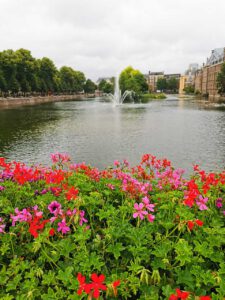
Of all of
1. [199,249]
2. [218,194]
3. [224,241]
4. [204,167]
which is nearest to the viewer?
[199,249]

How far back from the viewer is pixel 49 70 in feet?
323

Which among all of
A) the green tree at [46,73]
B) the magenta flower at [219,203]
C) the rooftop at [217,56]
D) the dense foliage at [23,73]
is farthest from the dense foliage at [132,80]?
the magenta flower at [219,203]

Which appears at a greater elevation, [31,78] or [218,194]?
[31,78]

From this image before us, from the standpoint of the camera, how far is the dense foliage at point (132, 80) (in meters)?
91.4

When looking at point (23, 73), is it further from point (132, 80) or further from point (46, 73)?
point (132, 80)

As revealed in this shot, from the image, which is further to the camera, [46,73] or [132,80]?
[46,73]

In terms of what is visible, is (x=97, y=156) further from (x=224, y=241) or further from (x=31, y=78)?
(x=31, y=78)

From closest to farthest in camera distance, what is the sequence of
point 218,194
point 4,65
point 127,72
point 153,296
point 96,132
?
1. point 153,296
2. point 218,194
3. point 96,132
4. point 4,65
5. point 127,72

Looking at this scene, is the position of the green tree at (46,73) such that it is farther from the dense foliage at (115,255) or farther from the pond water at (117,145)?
the dense foliage at (115,255)

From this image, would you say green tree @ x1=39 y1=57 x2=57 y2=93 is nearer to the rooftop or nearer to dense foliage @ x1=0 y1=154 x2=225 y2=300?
the rooftop

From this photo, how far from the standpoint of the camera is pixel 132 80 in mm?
92750

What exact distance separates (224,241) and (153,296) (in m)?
1.17

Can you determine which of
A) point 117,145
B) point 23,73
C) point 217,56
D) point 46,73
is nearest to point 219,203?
point 117,145

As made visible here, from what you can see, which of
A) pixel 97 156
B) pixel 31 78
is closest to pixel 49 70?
pixel 31 78
